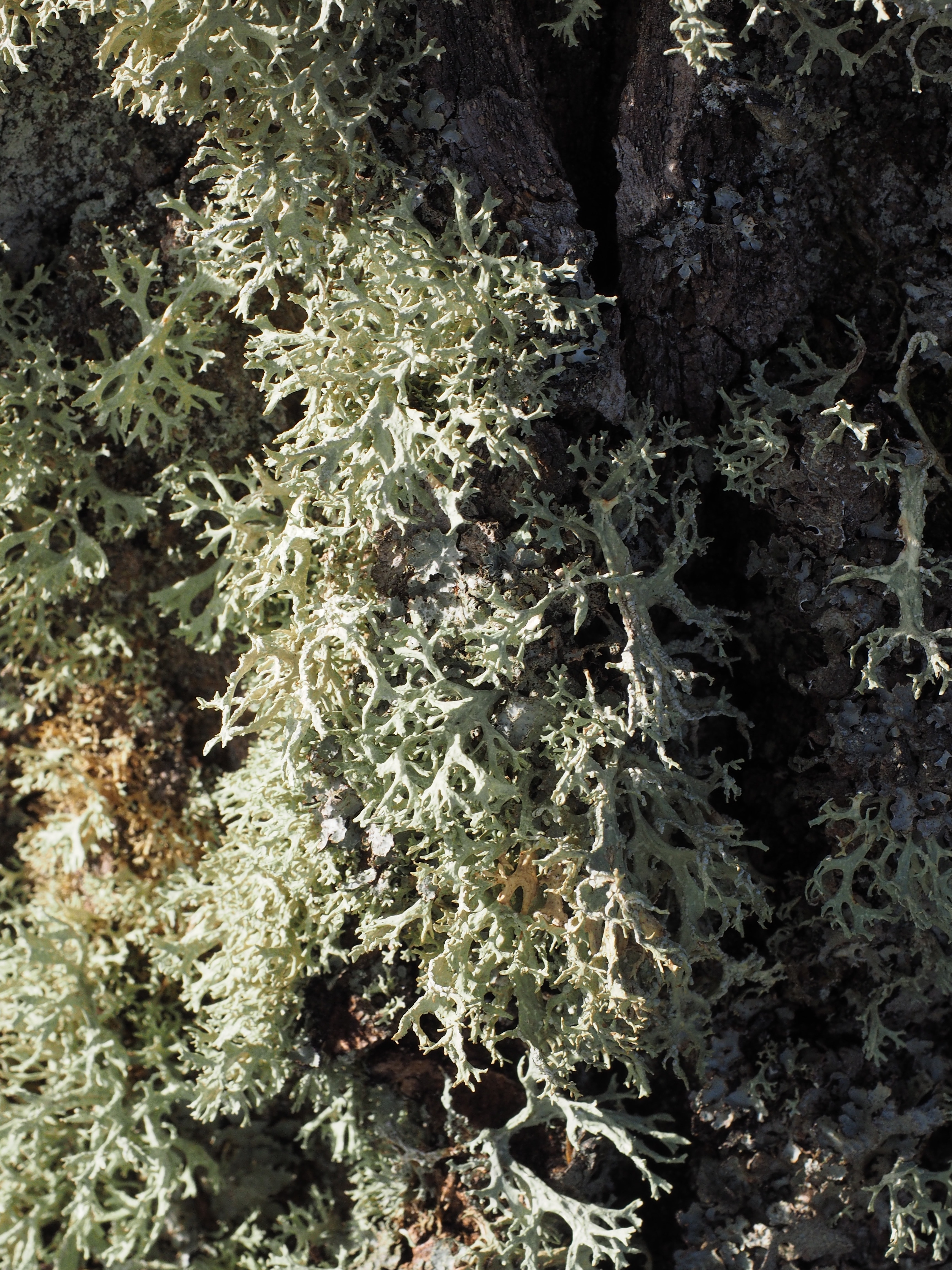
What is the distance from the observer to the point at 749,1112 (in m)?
1.86

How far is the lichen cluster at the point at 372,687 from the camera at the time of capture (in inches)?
62.2

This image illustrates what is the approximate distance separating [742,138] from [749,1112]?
1.73 metres

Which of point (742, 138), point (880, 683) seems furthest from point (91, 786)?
point (742, 138)

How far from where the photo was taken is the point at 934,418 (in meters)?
1.71

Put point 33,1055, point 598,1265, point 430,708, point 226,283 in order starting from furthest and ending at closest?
point 33,1055 < point 598,1265 < point 226,283 < point 430,708

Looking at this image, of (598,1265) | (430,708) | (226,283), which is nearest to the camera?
(430,708)

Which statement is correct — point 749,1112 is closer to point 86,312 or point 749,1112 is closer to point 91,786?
point 91,786

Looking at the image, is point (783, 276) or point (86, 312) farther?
point (86, 312)

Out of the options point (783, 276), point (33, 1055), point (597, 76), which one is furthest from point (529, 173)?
point (33, 1055)

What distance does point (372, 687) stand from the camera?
5.47ft

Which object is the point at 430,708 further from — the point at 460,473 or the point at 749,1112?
the point at 749,1112

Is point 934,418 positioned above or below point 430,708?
above

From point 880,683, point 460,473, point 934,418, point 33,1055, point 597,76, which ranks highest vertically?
point 597,76

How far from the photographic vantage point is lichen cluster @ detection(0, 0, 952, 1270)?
1581 millimetres
